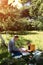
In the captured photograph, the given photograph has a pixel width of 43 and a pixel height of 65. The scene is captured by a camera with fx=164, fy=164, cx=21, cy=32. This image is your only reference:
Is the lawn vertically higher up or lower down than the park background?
lower down

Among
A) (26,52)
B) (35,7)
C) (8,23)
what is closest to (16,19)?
(8,23)

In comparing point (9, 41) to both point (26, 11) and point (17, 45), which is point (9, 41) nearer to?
point (17, 45)

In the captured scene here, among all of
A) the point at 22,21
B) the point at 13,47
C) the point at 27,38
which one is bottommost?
the point at 13,47

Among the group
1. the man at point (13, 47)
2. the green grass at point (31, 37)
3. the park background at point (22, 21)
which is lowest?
the man at point (13, 47)

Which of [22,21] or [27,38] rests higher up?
[22,21]

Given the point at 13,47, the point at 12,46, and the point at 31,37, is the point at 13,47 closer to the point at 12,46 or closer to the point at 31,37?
the point at 12,46

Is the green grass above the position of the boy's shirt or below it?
above

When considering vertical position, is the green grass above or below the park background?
below

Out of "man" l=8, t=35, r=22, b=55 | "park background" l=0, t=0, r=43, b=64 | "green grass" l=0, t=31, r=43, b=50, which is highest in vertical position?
"park background" l=0, t=0, r=43, b=64

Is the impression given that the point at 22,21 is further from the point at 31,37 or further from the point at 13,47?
the point at 13,47

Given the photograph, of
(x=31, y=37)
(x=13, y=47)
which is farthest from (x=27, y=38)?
(x=13, y=47)

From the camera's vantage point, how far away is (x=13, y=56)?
2.67m

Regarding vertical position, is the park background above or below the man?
above

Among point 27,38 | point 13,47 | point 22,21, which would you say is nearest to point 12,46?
point 13,47
